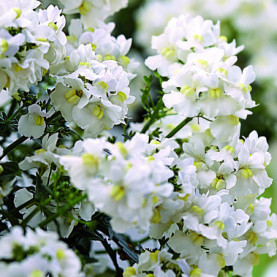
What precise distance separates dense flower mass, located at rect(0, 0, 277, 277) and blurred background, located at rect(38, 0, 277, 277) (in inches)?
26.8

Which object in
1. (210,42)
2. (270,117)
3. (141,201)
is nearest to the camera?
(141,201)

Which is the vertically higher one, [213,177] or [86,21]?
[86,21]

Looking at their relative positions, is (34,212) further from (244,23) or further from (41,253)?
(244,23)

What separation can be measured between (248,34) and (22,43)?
37.5 inches

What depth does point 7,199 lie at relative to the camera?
56cm

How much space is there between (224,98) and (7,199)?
0.76 feet

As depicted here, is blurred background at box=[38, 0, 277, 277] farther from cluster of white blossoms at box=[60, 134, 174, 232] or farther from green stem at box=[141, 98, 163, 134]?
cluster of white blossoms at box=[60, 134, 174, 232]

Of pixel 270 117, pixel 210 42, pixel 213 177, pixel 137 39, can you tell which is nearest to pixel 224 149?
pixel 213 177

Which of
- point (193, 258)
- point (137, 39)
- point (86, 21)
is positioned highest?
point (137, 39)

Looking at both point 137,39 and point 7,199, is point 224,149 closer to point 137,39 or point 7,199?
point 7,199

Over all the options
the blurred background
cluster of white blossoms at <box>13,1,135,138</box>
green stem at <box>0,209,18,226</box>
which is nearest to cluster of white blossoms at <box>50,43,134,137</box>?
cluster of white blossoms at <box>13,1,135,138</box>

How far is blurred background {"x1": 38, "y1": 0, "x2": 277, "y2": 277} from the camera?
4.23 feet

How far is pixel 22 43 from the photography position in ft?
1.51

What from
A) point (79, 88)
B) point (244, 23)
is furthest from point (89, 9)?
point (244, 23)
